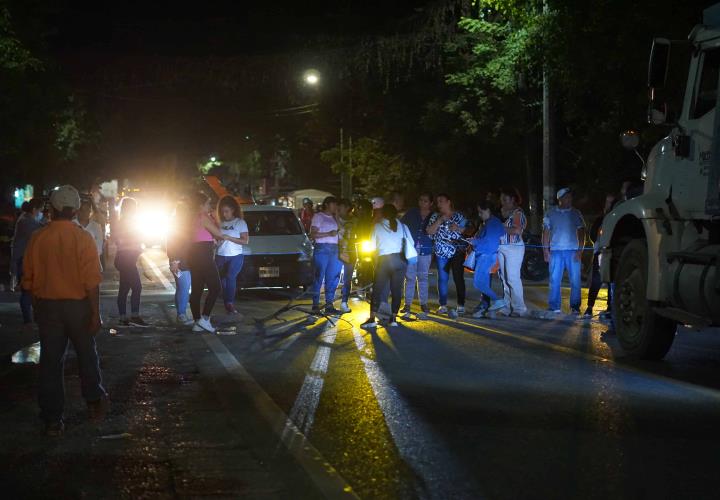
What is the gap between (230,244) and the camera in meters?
14.9

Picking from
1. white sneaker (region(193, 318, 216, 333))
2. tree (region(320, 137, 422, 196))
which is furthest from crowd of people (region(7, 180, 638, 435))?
tree (region(320, 137, 422, 196))

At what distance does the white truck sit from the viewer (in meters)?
9.04

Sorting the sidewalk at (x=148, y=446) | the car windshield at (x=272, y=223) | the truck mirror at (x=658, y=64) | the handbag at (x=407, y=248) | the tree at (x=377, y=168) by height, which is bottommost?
the sidewalk at (x=148, y=446)

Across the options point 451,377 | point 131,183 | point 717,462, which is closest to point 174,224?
point 451,377

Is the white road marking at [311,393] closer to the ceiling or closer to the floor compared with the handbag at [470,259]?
closer to the floor

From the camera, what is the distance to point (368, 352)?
36.0 feet

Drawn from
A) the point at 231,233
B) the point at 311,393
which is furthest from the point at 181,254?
the point at 311,393

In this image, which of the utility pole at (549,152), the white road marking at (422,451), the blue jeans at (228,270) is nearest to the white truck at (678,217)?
the white road marking at (422,451)

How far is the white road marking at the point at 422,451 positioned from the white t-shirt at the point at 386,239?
15.1 feet

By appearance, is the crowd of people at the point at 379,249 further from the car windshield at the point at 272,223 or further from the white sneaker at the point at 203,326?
the car windshield at the point at 272,223

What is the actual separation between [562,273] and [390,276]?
2614mm

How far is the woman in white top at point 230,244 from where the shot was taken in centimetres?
1454

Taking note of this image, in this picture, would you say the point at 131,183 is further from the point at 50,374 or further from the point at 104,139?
the point at 50,374

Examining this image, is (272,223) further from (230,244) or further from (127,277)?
(127,277)
